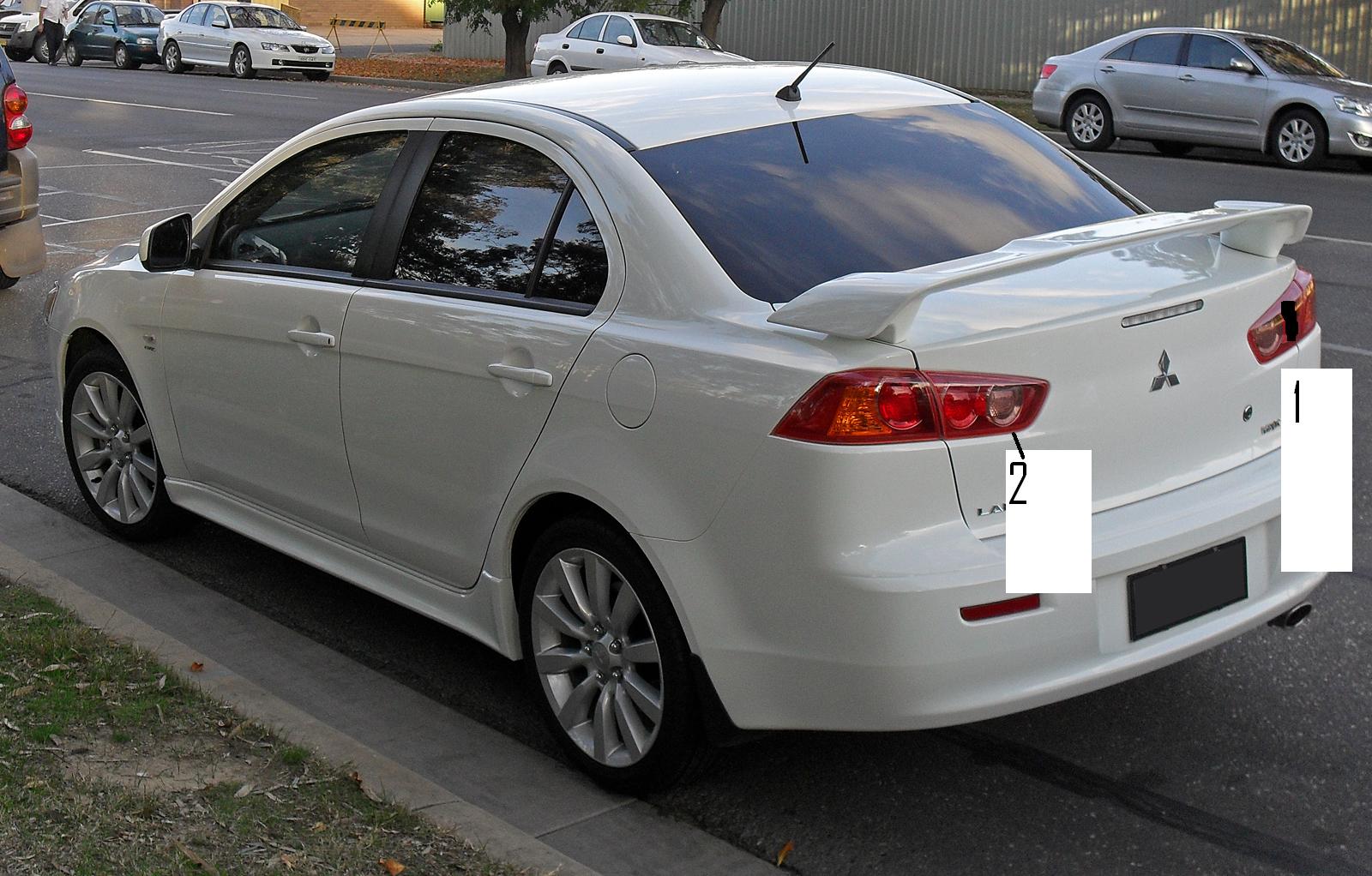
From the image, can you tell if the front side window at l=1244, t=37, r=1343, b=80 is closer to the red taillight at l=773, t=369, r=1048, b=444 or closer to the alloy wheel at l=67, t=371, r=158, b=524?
the alloy wheel at l=67, t=371, r=158, b=524

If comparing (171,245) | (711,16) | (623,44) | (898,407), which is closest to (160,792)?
(898,407)

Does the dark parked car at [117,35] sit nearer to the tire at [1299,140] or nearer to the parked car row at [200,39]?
the parked car row at [200,39]

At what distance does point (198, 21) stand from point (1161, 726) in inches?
1402

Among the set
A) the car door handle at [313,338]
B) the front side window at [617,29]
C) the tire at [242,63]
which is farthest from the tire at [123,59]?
the car door handle at [313,338]

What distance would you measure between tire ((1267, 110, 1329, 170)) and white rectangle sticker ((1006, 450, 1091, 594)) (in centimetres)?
1588

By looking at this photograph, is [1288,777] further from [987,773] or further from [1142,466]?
[1142,466]

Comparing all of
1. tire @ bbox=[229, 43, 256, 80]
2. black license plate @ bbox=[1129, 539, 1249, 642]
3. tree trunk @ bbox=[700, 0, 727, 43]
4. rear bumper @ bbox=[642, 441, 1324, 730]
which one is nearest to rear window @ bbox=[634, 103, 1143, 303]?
rear bumper @ bbox=[642, 441, 1324, 730]

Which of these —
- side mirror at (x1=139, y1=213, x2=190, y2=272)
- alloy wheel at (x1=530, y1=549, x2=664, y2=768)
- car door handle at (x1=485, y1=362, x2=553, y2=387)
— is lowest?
alloy wheel at (x1=530, y1=549, x2=664, y2=768)

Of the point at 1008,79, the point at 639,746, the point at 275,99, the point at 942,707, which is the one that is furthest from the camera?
the point at 1008,79

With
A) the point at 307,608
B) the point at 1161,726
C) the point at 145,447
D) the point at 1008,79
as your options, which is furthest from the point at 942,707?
the point at 1008,79

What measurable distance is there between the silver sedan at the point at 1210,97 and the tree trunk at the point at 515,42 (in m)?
15.8

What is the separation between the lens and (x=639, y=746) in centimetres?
395

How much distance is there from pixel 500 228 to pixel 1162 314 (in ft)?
5.86

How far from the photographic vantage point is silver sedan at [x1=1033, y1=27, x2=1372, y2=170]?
17812 mm
